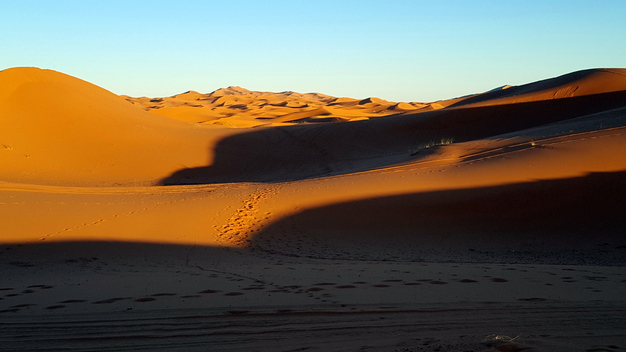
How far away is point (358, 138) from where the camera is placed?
2891 cm

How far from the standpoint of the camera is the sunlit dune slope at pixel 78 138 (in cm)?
2186

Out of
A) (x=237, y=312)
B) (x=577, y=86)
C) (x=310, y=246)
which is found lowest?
(x=310, y=246)

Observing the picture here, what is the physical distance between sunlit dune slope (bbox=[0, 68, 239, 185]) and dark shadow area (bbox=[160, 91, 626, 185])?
63.2 inches

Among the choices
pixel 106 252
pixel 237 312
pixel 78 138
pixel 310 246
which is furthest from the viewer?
pixel 78 138

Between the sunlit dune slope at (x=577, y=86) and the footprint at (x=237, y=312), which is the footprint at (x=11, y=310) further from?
the sunlit dune slope at (x=577, y=86)

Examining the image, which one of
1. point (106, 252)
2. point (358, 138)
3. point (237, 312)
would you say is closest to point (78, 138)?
point (358, 138)

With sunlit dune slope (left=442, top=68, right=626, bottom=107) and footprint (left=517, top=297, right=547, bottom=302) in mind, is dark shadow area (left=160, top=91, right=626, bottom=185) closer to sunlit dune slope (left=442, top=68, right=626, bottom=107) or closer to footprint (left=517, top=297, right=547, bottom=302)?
sunlit dune slope (left=442, top=68, right=626, bottom=107)

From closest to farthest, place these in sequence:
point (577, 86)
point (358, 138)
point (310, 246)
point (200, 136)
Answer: point (310, 246) → point (200, 136) → point (358, 138) → point (577, 86)

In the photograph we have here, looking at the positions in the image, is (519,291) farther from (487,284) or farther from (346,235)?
(346,235)

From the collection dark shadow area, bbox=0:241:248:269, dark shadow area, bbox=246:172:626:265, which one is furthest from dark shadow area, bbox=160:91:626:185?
dark shadow area, bbox=0:241:248:269

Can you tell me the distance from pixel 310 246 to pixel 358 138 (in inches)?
735

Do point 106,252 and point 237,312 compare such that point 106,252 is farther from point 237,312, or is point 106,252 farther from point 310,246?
point 237,312

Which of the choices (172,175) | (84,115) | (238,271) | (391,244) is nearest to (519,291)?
(238,271)

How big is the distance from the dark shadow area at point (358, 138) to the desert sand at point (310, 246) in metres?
0.28
